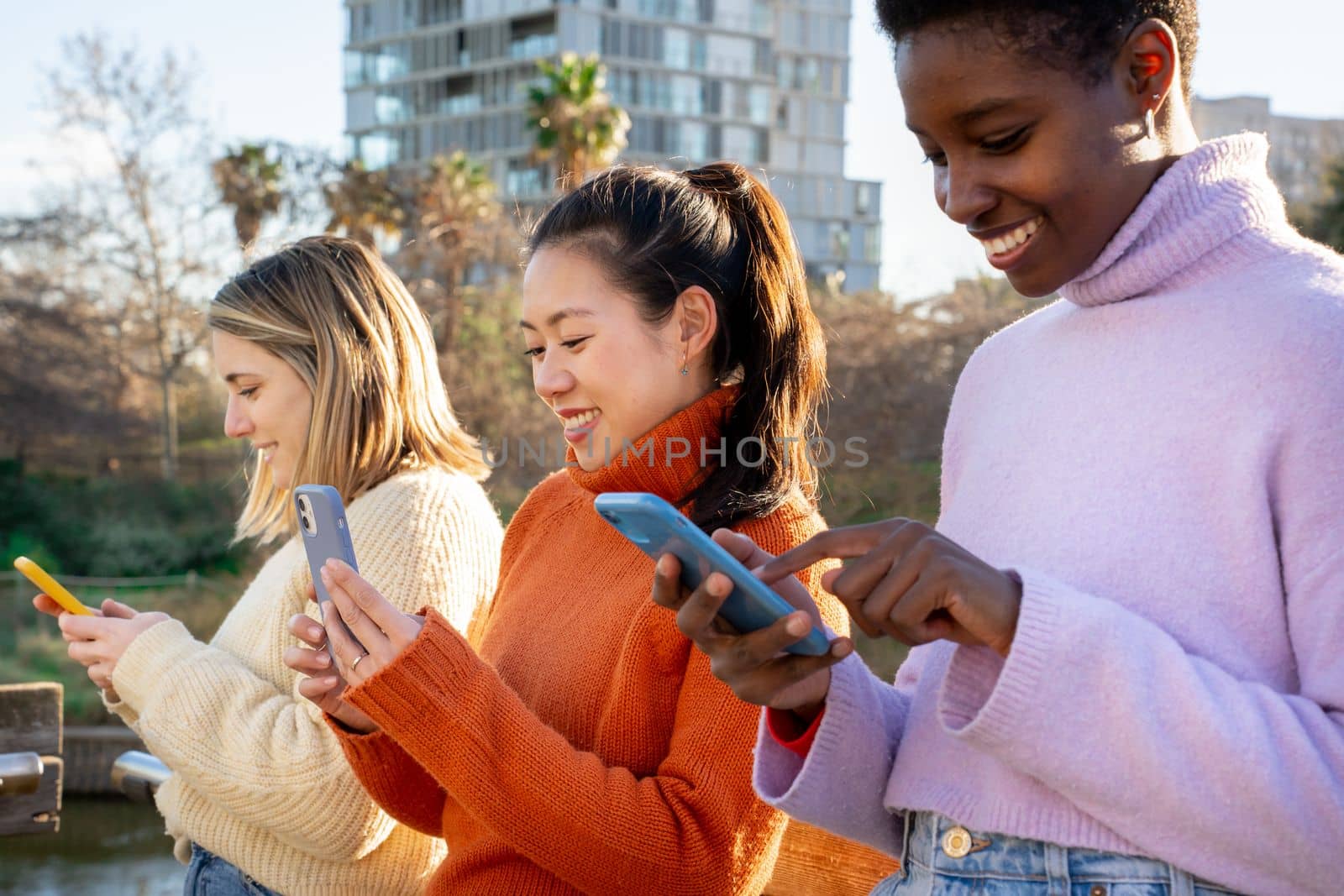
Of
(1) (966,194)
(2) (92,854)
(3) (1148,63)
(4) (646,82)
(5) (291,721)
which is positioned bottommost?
(2) (92,854)

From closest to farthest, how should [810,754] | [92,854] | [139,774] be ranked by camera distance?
[810,754] → [139,774] → [92,854]

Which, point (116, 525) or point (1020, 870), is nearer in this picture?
point (1020, 870)

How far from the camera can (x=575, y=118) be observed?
26562 millimetres

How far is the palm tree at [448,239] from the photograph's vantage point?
20.5 meters

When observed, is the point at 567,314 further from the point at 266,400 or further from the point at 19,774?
the point at 19,774

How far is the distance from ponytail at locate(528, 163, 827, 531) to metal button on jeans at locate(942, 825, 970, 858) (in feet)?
2.35

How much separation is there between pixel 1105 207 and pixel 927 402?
14543mm

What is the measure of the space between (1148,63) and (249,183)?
75.7 feet

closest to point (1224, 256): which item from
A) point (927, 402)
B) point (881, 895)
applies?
point (881, 895)

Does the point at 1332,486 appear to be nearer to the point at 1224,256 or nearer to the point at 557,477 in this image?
the point at 1224,256

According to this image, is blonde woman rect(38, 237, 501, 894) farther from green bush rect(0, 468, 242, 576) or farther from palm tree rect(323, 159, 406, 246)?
palm tree rect(323, 159, 406, 246)

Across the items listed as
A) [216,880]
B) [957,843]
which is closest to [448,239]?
[216,880]

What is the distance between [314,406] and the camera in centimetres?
271

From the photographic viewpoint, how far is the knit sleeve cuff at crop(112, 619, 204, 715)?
2.51 m
